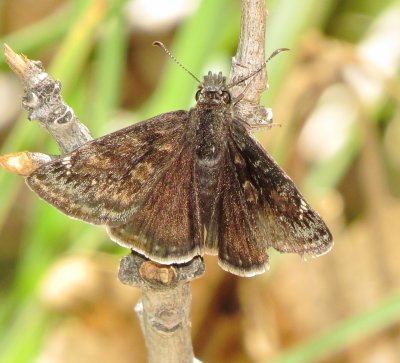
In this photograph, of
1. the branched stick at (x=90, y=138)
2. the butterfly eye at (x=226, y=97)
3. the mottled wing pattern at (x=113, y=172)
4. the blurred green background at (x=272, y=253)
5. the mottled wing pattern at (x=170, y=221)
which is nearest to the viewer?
the branched stick at (x=90, y=138)

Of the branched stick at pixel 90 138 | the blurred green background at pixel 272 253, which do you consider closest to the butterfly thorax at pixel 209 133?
the branched stick at pixel 90 138

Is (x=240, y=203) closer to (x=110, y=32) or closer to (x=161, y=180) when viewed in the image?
(x=161, y=180)

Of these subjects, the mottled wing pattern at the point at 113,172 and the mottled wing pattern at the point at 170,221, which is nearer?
the mottled wing pattern at the point at 170,221

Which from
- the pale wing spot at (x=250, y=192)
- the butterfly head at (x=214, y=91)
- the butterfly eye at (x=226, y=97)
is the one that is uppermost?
the butterfly head at (x=214, y=91)

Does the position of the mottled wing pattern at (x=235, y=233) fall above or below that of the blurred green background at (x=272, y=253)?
below

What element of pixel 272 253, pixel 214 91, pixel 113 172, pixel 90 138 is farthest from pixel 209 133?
pixel 272 253

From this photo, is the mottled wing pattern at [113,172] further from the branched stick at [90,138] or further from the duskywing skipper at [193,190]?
the branched stick at [90,138]
